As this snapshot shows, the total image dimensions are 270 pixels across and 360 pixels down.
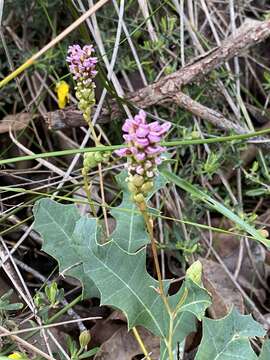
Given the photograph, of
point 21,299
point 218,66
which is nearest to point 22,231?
point 21,299

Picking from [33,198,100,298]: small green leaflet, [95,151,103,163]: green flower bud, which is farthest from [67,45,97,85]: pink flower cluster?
[33,198,100,298]: small green leaflet

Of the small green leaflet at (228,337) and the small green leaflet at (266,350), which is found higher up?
the small green leaflet at (228,337)

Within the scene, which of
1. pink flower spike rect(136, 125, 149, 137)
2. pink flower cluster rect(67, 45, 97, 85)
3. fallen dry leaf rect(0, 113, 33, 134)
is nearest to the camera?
pink flower spike rect(136, 125, 149, 137)

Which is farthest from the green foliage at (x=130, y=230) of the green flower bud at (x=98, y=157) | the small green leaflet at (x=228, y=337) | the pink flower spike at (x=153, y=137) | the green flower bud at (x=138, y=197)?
the pink flower spike at (x=153, y=137)

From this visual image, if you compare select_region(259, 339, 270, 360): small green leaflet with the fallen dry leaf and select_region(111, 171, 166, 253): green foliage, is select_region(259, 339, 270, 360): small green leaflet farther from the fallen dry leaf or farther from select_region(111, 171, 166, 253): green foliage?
the fallen dry leaf

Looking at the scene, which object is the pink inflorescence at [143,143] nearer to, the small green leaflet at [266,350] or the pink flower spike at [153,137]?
the pink flower spike at [153,137]

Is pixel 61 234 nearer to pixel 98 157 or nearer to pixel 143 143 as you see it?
pixel 98 157

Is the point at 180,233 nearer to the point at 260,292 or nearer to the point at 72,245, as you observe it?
the point at 260,292
